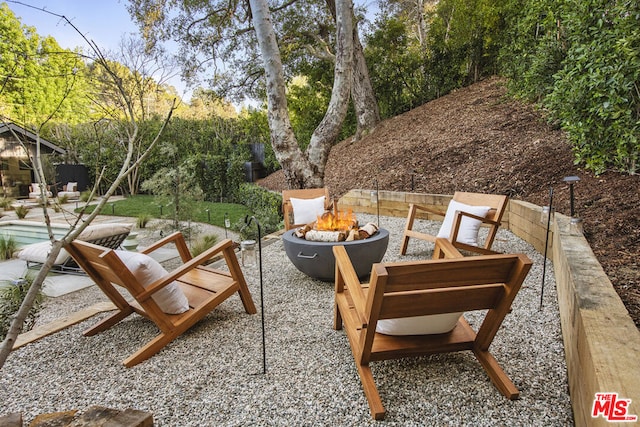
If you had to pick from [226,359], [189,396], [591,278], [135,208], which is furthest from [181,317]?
[135,208]

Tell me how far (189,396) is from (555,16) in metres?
6.17

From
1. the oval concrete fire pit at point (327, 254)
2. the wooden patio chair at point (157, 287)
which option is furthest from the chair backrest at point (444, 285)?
the oval concrete fire pit at point (327, 254)

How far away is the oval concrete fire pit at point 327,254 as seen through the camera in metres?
3.04

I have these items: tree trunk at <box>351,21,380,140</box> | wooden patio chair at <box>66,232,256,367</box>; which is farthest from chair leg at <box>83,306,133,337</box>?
tree trunk at <box>351,21,380,140</box>

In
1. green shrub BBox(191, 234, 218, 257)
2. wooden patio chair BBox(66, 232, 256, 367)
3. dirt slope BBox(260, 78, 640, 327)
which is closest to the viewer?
wooden patio chair BBox(66, 232, 256, 367)

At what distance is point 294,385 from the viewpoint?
1.87m

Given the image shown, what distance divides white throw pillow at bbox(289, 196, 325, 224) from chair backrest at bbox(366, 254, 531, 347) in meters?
2.90

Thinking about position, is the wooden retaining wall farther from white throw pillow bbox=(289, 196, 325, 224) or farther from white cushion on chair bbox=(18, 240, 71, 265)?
white cushion on chair bbox=(18, 240, 71, 265)

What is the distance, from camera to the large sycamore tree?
218 inches

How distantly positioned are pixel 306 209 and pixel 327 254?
147 cm

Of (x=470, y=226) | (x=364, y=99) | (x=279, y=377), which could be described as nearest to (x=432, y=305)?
(x=279, y=377)

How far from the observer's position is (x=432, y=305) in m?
1.60

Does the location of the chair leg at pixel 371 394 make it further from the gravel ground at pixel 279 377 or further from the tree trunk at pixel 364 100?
the tree trunk at pixel 364 100

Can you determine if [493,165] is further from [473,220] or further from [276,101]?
[276,101]
